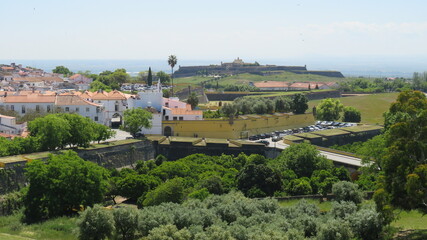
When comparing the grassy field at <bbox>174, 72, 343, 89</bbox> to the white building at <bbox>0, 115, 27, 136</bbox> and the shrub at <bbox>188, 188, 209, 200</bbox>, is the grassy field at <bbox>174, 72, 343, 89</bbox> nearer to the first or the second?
the white building at <bbox>0, 115, 27, 136</bbox>

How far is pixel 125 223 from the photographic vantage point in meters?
25.5

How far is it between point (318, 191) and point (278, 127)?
24.8 meters

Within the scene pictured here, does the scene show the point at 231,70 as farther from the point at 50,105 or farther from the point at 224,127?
the point at 50,105

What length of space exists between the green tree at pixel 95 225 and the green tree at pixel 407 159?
12.3m

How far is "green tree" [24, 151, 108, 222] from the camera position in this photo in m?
32.1

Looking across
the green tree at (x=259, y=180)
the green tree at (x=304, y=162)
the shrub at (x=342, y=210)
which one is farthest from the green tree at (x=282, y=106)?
the shrub at (x=342, y=210)

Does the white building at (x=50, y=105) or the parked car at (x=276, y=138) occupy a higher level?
the white building at (x=50, y=105)

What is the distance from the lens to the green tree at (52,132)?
4138 cm

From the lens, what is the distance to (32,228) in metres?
29.7

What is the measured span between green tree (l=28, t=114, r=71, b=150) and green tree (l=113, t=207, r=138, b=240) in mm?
17602

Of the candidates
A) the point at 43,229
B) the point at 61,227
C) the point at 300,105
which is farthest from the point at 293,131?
the point at 43,229

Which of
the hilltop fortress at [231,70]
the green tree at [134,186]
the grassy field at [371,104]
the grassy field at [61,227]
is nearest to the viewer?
the grassy field at [61,227]

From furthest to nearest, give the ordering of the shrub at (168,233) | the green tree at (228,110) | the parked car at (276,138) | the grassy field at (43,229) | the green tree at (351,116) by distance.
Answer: the green tree at (351,116) → the green tree at (228,110) → the parked car at (276,138) → the grassy field at (43,229) → the shrub at (168,233)

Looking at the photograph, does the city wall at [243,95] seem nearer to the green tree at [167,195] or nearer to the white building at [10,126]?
the white building at [10,126]
